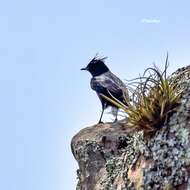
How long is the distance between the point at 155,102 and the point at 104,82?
7263 mm

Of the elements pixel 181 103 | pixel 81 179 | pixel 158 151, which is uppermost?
pixel 181 103

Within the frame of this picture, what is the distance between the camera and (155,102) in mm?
6238

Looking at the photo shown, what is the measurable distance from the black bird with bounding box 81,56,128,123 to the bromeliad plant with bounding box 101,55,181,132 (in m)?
5.20

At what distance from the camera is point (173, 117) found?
6230 mm

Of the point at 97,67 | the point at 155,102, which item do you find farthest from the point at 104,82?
the point at 155,102

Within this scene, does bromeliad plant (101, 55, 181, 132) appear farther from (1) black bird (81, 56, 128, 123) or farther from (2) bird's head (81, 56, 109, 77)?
(2) bird's head (81, 56, 109, 77)

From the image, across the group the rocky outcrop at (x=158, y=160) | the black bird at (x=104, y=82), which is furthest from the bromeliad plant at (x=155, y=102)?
the black bird at (x=104, y=82)

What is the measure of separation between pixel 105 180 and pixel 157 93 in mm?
1506

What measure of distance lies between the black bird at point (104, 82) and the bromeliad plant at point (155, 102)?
5.20 meters

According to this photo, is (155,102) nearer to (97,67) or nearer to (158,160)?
(158,160)

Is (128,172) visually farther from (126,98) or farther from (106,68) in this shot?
(106,68)

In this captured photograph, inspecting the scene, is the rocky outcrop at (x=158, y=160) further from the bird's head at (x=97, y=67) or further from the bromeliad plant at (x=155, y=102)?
the bird's head at (x=97, y=67)

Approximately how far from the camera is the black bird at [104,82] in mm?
12453

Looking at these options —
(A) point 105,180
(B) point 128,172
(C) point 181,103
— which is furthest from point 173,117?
(A) point 105,180
